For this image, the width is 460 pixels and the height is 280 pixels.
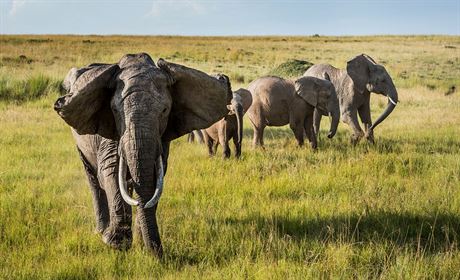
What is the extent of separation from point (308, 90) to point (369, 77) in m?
1.69

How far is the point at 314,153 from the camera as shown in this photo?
928cm

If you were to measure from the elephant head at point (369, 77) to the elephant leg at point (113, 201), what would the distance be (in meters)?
7.61

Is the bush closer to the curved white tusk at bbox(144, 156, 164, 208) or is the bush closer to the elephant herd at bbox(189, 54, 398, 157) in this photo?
the elephant herd at bbox(189, 54, 398, 157)

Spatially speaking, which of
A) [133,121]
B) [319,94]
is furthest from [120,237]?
[319,94]

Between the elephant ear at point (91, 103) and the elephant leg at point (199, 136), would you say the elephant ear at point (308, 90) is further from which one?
→ the elephant ear at point (91, 103)

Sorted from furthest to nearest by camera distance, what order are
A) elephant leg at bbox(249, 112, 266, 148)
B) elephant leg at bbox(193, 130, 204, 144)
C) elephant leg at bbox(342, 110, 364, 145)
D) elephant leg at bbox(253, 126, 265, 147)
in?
1. elephant leg at bbox(342, 110, 364, 145)
2. elephant leg at bbox(193, 130, 204, 144)
3. elephant leg at bbox(249, 112, 266, 148)
4. elephant leg at bbox(253, 126, 265, 147)

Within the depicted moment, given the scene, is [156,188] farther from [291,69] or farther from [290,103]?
[291,69]

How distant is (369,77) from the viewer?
36.0 feet

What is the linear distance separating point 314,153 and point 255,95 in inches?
85.2

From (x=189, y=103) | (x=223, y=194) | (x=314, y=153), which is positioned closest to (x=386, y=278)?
(x=189, y=103)

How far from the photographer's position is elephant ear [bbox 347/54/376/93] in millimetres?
10953

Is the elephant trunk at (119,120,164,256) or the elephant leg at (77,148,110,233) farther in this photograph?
the elephant leg at (77,148,110,233)

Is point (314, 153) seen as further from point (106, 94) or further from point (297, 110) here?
point (106, 94)

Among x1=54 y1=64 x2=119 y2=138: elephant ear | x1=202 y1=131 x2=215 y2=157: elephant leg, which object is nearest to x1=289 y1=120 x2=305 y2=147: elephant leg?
x1=202 y1=131 x2=215 y2=157: elephant leg
